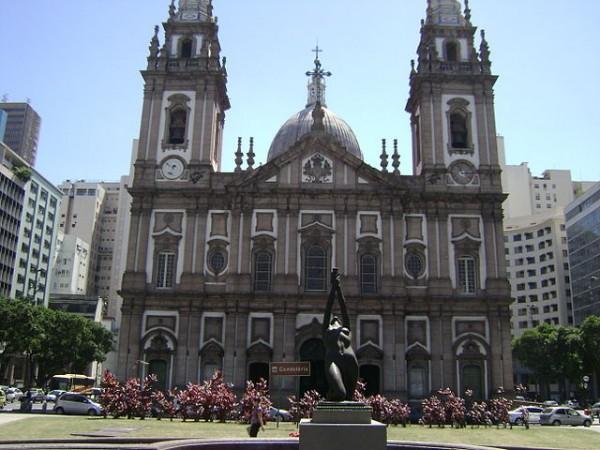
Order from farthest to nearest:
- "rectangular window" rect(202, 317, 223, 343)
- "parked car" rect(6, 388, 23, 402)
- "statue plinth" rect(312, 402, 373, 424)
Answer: "parked car" rect(6, 388, 23, 402) < "rectangular window" rect(202, 317, 223, 343) < "statue plinth" rect(312, 402, 373, 424)

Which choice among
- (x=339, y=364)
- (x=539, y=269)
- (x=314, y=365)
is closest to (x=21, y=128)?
(x=539, y=269)

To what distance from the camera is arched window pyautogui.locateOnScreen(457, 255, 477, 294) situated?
3634 cm

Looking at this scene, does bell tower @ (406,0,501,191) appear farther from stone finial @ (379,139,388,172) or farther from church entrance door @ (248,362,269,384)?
church entrance door @ (248,362,269,384)

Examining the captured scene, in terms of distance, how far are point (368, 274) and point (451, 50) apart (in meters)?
16.7

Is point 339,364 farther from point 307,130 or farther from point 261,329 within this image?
point 307,130

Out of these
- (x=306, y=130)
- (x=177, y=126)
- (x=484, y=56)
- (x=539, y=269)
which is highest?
(x=484, y=56)

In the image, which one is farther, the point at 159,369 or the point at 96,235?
the point at 96,235

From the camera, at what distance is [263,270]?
3619 cm

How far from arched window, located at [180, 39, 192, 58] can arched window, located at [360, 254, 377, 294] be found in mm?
17630

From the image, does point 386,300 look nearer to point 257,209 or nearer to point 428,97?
point 257,209

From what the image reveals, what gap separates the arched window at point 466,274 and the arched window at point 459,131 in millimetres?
7341

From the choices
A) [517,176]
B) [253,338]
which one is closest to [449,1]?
[253,338]

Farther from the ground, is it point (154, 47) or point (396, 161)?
point (154, 47)

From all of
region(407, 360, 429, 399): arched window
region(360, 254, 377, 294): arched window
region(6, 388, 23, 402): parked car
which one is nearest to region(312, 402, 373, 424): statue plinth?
region(407, 360, 429, 399): arched window
